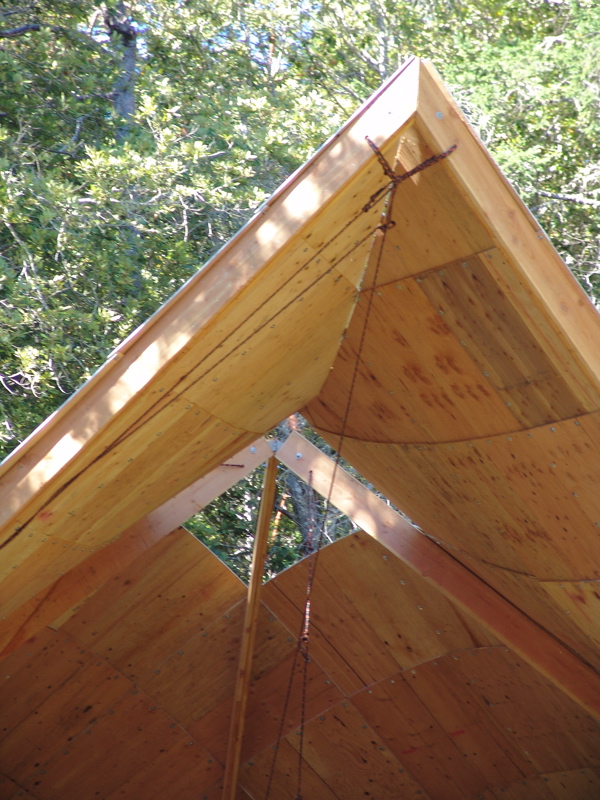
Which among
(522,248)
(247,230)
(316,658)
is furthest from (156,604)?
(522,248)

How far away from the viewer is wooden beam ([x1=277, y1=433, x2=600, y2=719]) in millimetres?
5680

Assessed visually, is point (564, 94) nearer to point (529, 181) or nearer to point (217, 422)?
point (529, 181)

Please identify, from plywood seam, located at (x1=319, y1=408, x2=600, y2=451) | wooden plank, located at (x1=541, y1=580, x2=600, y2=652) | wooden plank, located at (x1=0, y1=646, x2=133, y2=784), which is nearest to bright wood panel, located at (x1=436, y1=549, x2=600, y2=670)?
wooden plank, located at (x1=541, y1=580, x2=600, y2=652)

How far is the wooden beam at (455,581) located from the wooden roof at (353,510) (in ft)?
0.06

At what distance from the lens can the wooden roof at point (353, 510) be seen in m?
3.25

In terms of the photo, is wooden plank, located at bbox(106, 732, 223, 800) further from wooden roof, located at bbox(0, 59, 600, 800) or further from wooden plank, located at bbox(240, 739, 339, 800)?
wooden plank, located at bbox(240, 739, 339, 800)

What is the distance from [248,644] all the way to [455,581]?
81.3 inches

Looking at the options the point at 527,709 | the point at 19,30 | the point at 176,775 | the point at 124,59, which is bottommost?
the point at 176,775

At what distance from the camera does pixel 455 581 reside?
578cm

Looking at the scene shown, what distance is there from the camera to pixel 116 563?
5.76 m

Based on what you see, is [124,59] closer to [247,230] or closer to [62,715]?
[62,715]

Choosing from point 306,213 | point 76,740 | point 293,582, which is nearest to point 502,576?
point 293,582

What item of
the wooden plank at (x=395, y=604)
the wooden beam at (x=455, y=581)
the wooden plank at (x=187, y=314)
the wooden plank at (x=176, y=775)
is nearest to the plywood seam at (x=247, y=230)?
the wooden plank at (x=187, y=314)

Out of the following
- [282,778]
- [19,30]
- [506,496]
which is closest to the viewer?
[506,496]
